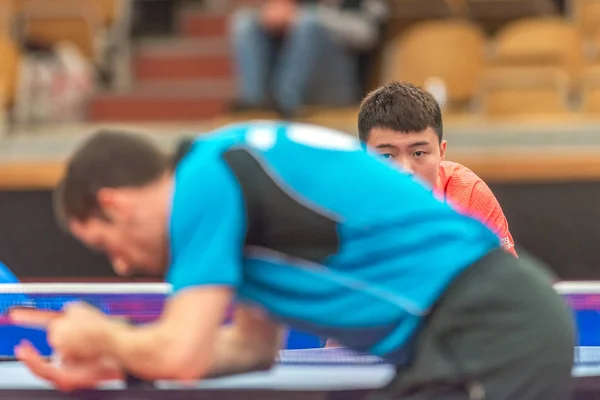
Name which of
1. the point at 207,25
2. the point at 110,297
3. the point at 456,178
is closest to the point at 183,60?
the point at 207,25

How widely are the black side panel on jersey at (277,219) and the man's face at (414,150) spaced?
26.2 inches

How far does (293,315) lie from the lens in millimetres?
1486

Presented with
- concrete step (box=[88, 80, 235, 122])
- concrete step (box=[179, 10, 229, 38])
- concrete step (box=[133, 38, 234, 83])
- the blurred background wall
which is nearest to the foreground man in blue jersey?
the blurred background wall

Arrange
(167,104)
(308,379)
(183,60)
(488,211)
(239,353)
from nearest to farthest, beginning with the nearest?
(239,353) → (308,379) → (488,211) → (167,104) → (183,60)

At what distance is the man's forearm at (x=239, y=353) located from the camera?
1.67m

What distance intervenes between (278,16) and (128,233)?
150 inches

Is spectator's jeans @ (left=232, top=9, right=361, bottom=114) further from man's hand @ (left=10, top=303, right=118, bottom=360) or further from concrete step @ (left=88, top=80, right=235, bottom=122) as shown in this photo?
man's hand @ (left=10, top=303, right=118, bottom=360)

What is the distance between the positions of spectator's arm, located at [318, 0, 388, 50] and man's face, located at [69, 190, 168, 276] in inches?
149

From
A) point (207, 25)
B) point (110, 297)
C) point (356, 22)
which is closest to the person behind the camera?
point (110, 297)

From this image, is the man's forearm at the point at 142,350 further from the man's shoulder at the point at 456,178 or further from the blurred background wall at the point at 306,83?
→ the blurred background wall at the point at 306,83

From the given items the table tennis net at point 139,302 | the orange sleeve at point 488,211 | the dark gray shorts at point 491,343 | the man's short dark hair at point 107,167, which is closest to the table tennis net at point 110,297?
the table tennis net at point 139,302

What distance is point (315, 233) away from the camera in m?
1.45

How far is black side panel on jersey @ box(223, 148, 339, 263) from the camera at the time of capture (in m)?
1.43

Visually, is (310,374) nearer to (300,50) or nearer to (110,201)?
(110,201)
